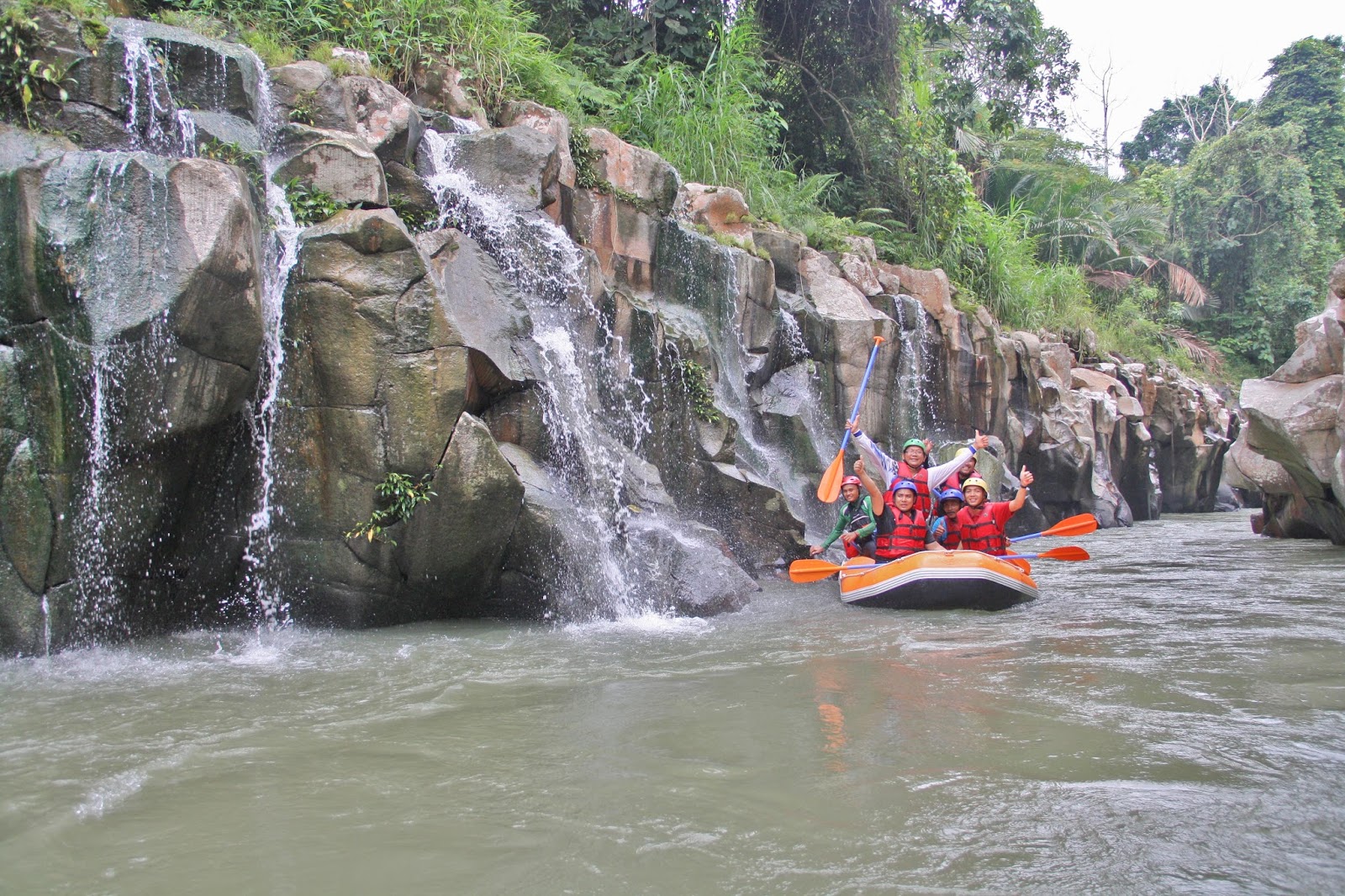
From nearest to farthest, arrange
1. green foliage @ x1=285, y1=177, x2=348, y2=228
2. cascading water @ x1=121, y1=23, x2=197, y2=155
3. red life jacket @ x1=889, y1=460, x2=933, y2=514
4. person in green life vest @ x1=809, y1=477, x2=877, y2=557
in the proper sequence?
cascading water @ x1=121, y1=23, x2=197, y2=155 → green foliage @ x1=285, y1=177, x2=348, y2=228 → red life jacket @ x1=889, y1=460, x2=933, y2=514 → person in green life vest @ x1=809, y1=477, x2=877, y2=557

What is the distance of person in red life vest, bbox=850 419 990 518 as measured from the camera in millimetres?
8469

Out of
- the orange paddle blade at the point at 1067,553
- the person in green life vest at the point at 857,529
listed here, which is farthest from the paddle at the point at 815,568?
the orange paddle blade at the point at 1067,553

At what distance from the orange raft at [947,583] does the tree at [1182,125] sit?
3351 centimetres

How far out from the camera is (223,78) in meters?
7.39

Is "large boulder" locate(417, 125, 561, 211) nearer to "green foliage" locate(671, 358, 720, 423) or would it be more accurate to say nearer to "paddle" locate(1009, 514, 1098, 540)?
"green foliage" locate(671, 358, 720, 423)

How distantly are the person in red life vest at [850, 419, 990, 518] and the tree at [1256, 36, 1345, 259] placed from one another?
2261 cm

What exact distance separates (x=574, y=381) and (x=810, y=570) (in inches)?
96.3

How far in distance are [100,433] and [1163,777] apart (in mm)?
5458

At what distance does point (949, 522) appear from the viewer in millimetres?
8422

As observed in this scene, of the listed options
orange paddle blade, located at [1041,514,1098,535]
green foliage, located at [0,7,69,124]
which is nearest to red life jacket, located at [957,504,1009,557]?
orange paddle blade, located at [1041,514,1098,535]

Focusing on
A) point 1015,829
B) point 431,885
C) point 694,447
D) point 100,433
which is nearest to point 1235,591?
point 694,447

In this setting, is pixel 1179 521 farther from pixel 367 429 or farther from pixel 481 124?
pixel 367 429

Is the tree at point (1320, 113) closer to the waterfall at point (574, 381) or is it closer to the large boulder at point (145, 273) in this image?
the waterfall at point (574, 381)

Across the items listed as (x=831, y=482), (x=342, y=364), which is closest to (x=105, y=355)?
(x=342, y=364)
